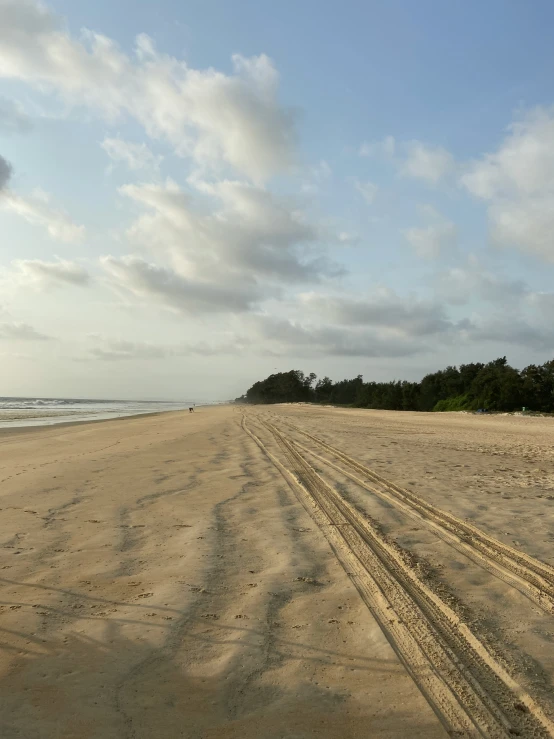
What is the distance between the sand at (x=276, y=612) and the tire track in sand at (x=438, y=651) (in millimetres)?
15

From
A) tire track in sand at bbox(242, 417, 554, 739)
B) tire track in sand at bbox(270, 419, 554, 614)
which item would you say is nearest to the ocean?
tire track in sand at bbox(270, 419, 554, 614)

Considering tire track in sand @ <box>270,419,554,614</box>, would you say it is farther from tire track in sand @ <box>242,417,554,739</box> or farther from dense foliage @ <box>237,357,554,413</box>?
dense foliage @ <box>237,357,554,413</box>

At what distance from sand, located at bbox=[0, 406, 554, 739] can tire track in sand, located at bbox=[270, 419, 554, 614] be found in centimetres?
3

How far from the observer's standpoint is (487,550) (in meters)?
5.38

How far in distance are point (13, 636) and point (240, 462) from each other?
8.06 m

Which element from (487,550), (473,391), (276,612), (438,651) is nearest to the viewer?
(438,651)

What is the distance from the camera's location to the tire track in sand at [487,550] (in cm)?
445

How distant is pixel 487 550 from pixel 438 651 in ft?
7.60

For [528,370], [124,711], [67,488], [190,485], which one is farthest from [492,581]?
[528,370]

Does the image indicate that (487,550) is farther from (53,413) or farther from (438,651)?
(53,413)

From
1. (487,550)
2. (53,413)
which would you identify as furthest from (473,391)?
(487,550)

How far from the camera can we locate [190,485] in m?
8.86

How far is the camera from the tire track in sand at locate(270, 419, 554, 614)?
445cm

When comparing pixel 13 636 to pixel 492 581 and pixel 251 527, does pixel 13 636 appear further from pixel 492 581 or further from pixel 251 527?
pixel 492 581
